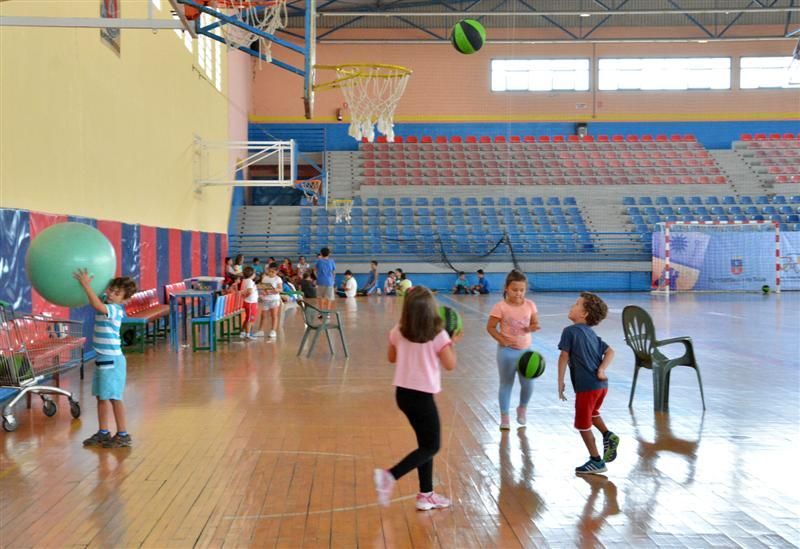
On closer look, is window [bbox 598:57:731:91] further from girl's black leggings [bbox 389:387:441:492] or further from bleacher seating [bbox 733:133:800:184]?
girl's black leggings [bbox 389:387:441:492]

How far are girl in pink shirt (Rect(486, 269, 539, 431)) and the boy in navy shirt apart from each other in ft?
3.14

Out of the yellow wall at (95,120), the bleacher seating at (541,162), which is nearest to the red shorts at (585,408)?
the yellow wall at (95,120)

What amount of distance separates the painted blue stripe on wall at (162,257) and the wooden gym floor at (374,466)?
5508 mm

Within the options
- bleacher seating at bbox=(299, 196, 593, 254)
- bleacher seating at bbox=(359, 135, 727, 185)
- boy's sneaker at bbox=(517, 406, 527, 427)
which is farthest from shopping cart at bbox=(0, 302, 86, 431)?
bleacher seating at bbox=(359, 135, 727, 185)

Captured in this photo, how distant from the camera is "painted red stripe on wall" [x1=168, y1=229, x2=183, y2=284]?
53.5 feet

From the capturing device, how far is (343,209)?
28.7 meters

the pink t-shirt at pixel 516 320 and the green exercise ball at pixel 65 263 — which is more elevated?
the green exercise ball at pixel 65 263

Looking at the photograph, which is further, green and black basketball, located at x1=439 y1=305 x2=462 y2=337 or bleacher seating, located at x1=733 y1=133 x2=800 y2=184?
bleacher seating, located at x1=733 y1=133 x2=800 y2=184

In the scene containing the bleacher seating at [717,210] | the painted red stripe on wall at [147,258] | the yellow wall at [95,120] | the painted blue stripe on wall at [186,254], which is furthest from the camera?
the bleacher seating at [717,210]

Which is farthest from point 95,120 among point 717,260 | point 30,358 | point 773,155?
point 773,155

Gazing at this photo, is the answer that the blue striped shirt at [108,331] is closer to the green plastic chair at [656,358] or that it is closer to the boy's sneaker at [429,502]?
the boy's sneaker at [429,502]

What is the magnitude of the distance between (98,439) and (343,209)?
2289 centimetres

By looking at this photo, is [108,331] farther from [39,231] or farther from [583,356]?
[39,231]

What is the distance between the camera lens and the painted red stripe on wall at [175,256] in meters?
16.3
